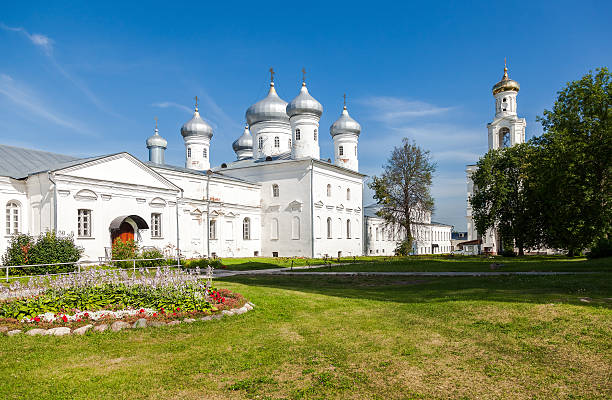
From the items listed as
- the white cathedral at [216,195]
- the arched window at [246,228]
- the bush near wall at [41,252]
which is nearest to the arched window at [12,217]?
the white cathedral at [216,195]

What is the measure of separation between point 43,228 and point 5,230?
1.67 m

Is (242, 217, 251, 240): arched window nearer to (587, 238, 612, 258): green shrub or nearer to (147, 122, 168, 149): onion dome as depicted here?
(147, 122, 168, 149): onion dome

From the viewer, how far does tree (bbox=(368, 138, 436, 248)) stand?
1481 inches

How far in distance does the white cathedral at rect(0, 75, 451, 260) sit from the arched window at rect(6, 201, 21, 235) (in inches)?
2.0

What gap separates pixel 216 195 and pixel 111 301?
26174 millimetres

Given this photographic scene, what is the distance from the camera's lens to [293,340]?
707 cm

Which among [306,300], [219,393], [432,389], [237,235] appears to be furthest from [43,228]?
[432,389]

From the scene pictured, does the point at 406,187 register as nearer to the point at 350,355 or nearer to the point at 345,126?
the point at 345,126

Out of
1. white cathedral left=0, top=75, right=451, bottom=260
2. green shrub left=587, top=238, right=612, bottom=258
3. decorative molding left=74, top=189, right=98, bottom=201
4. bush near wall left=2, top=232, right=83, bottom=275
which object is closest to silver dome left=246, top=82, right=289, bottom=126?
white cathedral left=0, top=75, right=451, bottom=260

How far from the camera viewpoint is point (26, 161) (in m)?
25.3

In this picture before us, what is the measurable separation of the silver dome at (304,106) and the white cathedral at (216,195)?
0.09 metres

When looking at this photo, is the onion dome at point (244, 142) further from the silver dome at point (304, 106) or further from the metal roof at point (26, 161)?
the metal roof at point (26, 161)

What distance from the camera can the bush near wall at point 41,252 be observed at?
19469 mm

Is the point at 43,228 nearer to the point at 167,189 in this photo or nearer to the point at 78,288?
the point at 167,189
